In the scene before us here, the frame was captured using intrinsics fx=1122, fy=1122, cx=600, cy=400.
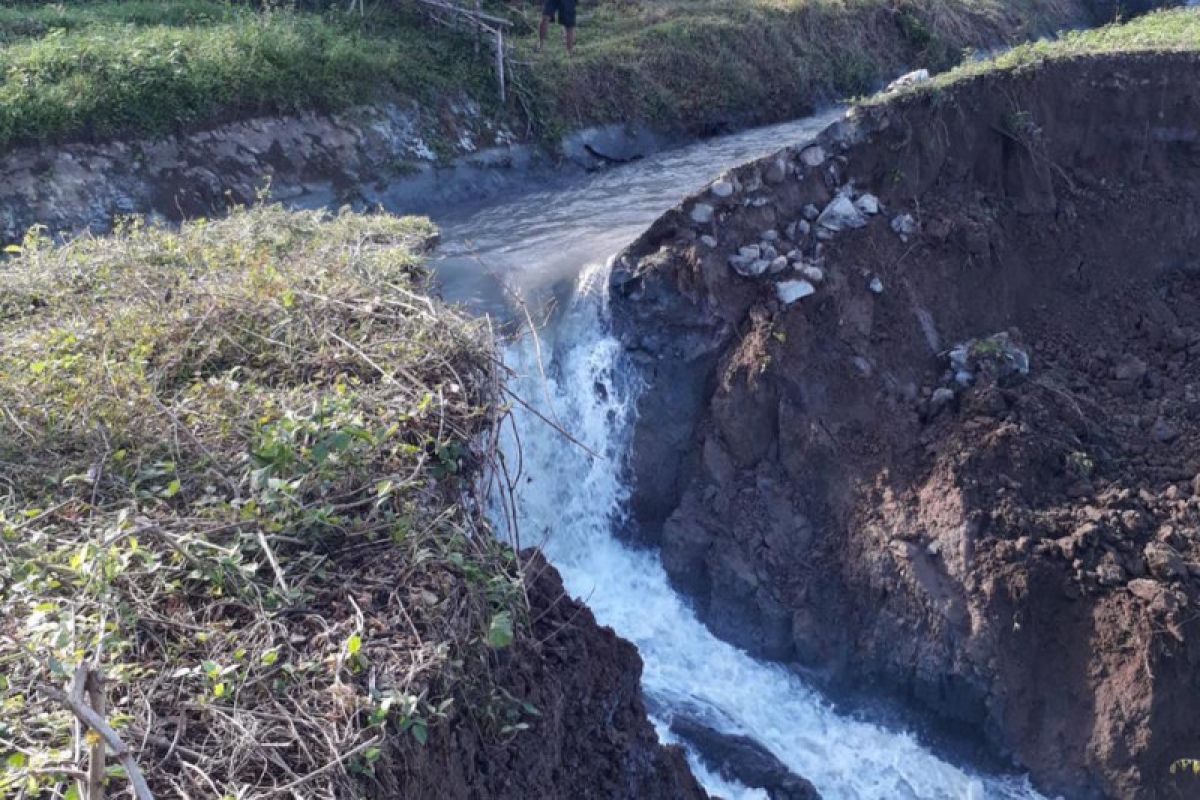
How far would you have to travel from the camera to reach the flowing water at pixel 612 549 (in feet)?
25.9

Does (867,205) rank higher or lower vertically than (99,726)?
higher

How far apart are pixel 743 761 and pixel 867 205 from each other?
5211mm

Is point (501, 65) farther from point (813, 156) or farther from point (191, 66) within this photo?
point (813, 156)

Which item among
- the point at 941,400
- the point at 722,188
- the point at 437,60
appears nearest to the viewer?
the point at 941,400

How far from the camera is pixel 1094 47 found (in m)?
12.9

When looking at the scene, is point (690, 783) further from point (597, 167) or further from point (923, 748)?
point (597, 167)

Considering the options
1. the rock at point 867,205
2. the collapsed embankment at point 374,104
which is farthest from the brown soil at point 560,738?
the collapsed embankment at point 374,104

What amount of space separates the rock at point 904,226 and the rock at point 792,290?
4.41 ft

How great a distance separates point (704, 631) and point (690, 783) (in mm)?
2786

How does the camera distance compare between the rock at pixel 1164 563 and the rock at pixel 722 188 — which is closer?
the rock at pixel 1164 563

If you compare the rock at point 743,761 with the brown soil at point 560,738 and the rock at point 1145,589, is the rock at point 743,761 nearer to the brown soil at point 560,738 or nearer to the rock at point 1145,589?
the brown soil at point 560,738

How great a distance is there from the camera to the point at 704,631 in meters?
8.85

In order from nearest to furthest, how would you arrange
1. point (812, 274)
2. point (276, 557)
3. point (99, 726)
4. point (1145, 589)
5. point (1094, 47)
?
point (99, 726) < point (276, 557) < point (1145, 589) < point (812, 274) < point (1094, 47)

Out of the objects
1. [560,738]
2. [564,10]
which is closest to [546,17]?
[564,10]
